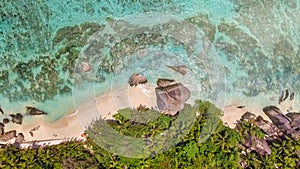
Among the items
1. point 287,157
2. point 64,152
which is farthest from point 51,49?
point 287,157

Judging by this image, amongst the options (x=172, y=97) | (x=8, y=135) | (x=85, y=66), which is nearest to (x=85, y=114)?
(x=85, y=66)

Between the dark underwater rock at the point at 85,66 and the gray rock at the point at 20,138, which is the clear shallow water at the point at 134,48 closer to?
the dark underwater rock at the point at 85,66

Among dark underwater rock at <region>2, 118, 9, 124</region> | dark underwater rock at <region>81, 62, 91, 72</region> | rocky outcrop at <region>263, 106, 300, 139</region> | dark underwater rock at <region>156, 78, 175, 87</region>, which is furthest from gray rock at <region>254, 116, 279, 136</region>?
dark underwater rock at <region>2, 118, 9, 124</region>

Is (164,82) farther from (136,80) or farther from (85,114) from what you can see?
(85,114)

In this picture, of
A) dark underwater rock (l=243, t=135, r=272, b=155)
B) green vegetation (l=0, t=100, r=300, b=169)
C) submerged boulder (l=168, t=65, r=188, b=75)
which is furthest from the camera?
submerged boulder (l=168, t=65, r=188, b=75)

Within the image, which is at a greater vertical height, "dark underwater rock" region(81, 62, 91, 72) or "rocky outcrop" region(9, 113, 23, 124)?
"dark underwater rock" region(81, 62, 91, 72)

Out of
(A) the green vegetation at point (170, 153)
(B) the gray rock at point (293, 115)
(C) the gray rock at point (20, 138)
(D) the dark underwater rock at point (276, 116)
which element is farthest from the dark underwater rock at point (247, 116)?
(C) the gray rock at point (20, 138)

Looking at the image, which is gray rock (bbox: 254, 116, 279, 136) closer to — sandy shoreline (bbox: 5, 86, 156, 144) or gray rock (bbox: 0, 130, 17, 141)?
sandy shoreline (bbox: 5, 86, 156, 144)
